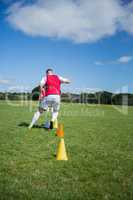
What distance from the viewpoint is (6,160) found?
219 inches

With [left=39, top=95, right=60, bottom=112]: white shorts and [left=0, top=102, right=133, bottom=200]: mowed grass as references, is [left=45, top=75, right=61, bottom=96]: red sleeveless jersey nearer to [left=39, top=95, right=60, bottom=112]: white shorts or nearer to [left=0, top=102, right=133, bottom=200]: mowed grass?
[left=39, top=95, right=60, bottom=112]: white shorts

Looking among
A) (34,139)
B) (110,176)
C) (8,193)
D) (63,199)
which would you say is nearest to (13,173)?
(8,193)

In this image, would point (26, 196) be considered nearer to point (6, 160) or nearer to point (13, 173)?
point (13, 173)

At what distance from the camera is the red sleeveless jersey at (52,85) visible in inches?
418

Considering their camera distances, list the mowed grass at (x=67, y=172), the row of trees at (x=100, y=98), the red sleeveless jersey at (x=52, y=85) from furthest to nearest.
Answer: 1. the row of trees at (x=100, y=98)
2. the red sleeveless jersey at (x=52, y=85)
3. the mowed grass at (x=67, y=172)

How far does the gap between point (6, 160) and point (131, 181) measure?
251cm

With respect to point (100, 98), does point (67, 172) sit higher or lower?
lower

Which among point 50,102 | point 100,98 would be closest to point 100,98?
point 100,98

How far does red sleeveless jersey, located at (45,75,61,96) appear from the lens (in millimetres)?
10609

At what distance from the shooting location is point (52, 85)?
34.8 feet

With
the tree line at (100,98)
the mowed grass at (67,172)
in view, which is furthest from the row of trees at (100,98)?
the mowed grass at (67,172)

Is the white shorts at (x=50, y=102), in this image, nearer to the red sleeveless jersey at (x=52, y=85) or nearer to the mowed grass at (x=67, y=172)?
the red sleeveless jersey at (x=52, y=85)

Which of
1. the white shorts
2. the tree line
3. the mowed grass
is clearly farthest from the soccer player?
the tree line

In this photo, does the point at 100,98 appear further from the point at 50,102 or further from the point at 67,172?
the point at 67,172
